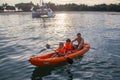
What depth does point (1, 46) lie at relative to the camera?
2483 centimetres

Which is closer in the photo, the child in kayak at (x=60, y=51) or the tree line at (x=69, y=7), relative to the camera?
the child in kayak at (x=60, y=51)

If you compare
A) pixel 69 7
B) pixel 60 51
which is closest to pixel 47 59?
pixel 60 51

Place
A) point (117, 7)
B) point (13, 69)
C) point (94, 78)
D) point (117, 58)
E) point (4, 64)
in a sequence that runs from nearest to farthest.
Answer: point (94, 78) < point (13, 69) < point (4, 64) < point (117, 58) < point (117, 7)

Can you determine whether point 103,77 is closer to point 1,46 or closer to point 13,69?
point 13,69

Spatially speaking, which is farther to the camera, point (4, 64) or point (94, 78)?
point (4, 64)

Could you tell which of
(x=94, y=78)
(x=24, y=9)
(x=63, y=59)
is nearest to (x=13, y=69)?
(x=63, y=59)

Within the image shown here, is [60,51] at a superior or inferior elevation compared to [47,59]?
superior

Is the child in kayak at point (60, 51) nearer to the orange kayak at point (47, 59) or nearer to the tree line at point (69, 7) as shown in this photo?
the orange kayak at point (47, 59)

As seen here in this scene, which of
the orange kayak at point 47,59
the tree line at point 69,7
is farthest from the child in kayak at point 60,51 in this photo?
the tree line at point 69,7

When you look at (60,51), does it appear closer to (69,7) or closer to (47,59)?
(47,59)

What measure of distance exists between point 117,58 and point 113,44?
5.91 m

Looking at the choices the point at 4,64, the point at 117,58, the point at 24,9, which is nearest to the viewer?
the point at 4,64

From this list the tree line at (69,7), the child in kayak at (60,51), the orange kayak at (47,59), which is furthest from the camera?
the tree line at (69,7)

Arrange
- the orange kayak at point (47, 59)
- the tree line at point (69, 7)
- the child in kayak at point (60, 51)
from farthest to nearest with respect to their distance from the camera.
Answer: the tree line at point (69, 7) < the child in kayak at point (60, 51) < the orange kayak at point (47, 59)
